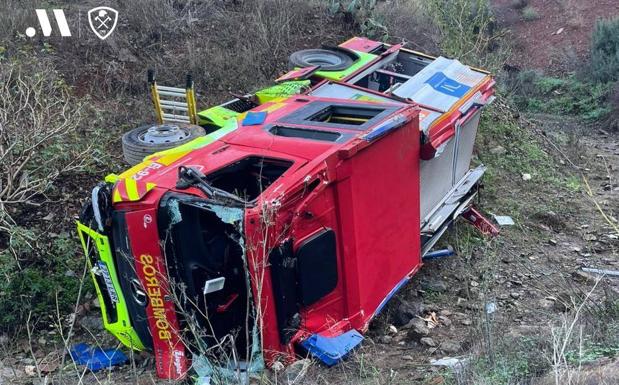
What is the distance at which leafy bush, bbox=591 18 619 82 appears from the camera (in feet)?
47.2

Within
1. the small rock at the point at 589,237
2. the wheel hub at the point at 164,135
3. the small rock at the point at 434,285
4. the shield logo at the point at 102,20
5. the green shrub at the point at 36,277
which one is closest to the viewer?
the green shrub at the point at 36,277

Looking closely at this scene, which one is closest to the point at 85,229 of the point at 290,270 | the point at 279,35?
the point at 290,270

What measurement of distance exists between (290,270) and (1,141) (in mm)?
3098

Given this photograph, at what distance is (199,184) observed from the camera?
391 centimetres

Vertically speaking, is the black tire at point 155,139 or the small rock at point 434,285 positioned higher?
the black tire at point 155,139

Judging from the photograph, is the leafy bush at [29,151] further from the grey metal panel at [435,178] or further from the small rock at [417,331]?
the small rock at [417,331]

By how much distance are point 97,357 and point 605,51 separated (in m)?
14.1

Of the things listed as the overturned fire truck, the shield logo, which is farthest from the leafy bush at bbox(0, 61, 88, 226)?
the shield logo

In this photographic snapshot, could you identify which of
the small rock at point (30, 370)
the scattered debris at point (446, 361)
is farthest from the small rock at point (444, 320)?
the small rock at point (30, 370)

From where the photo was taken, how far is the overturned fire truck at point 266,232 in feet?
12.7

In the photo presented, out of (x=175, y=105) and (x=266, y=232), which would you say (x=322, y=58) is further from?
(x=266, y=232)

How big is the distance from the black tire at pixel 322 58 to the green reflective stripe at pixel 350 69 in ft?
0.32

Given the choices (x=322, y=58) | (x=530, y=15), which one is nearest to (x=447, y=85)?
(x=322, y=58)

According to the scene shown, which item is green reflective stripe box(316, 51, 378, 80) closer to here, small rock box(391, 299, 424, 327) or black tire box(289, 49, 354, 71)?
black tire box(289, 49, 354, 71)
